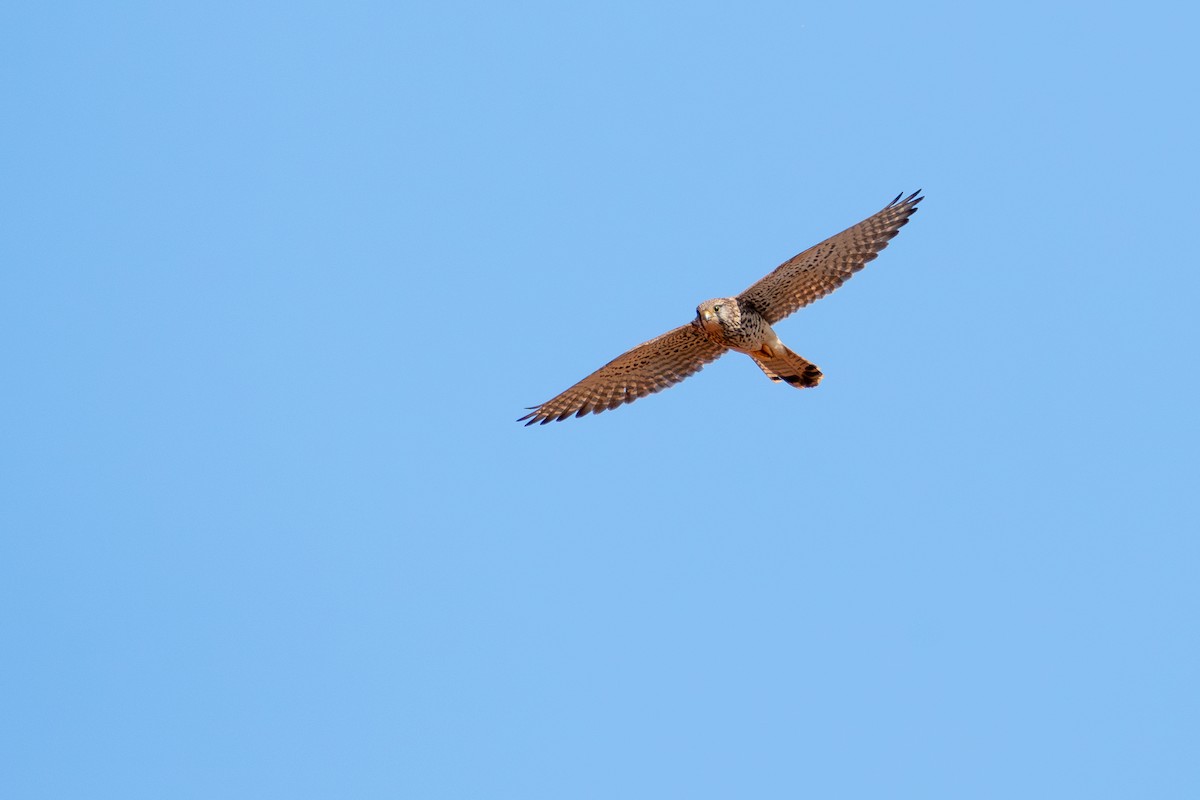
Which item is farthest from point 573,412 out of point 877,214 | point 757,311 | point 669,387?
point 877,214

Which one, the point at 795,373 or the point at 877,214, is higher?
the point at 877,214

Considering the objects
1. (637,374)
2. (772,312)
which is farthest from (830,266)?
(637,374)

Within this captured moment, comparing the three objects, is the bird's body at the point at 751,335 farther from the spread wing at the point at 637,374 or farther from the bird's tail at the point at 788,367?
the spread wing at the point at 637,374

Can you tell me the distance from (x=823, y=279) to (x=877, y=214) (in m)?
0.84

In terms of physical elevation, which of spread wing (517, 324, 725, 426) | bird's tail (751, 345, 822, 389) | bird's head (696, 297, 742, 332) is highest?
spread wing (517, 324, 725, 426)

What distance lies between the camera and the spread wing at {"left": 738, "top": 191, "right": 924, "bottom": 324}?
16.1 metres

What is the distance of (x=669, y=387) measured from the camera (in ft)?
55.9

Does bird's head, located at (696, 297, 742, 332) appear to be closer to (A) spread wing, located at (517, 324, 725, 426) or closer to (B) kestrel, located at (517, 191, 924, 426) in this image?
(B) kestrel, located at (517, 191, 924, 426)

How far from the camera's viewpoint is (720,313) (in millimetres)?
15891

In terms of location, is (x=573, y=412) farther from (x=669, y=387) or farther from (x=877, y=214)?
(x=877, y=214)

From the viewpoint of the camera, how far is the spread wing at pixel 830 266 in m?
16.1

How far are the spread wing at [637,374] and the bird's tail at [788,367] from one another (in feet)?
1.93

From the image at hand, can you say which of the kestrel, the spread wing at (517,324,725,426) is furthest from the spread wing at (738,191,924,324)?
the spread wing at (517,324,725,426)

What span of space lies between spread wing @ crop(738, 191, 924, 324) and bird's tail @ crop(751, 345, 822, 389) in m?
0.37
